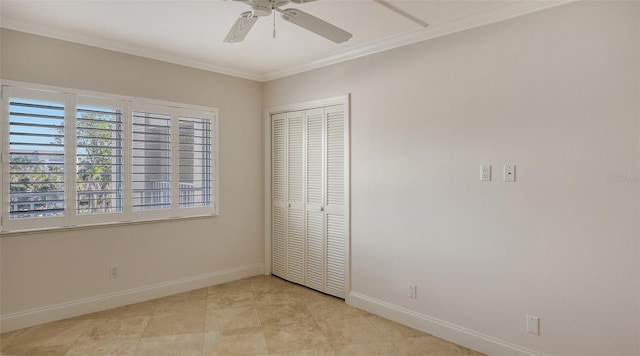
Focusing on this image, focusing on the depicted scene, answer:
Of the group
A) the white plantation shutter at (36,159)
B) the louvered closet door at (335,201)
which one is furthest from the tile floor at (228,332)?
the white plantation shutter at (36,159)

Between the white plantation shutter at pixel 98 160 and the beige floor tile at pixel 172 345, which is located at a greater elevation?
the white plantation shutter at pixel 98 160

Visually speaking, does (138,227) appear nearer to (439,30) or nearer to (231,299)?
(231,299)

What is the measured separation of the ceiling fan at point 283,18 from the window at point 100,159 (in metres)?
1.84

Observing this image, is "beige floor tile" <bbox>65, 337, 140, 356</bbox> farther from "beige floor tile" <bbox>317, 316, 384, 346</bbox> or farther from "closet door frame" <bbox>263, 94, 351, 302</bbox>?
"closet door frame" <bbox>263, 94, 351, 302</bbox>

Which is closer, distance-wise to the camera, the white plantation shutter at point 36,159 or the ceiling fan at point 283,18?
the ceiling fan at point 283,18

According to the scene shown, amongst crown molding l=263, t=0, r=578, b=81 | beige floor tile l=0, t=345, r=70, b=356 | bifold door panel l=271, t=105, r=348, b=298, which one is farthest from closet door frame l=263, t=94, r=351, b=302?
beige floor tile l=0, t=345, r=70, b=356

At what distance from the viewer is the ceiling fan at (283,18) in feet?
6.50

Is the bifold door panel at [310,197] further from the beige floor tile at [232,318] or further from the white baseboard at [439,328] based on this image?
the beige floor tile at [232,318]

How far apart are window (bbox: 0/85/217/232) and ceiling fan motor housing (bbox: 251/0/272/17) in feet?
7.17

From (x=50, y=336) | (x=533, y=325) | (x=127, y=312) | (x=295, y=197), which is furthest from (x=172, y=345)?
(x=533, y=325)

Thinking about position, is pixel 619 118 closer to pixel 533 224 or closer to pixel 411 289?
pixel 533 224

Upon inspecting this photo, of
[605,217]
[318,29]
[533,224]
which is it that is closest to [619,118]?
[605,217]

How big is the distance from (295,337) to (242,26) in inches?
92.2

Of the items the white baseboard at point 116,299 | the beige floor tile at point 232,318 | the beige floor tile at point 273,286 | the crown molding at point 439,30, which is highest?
the crown molding at point 439,30
